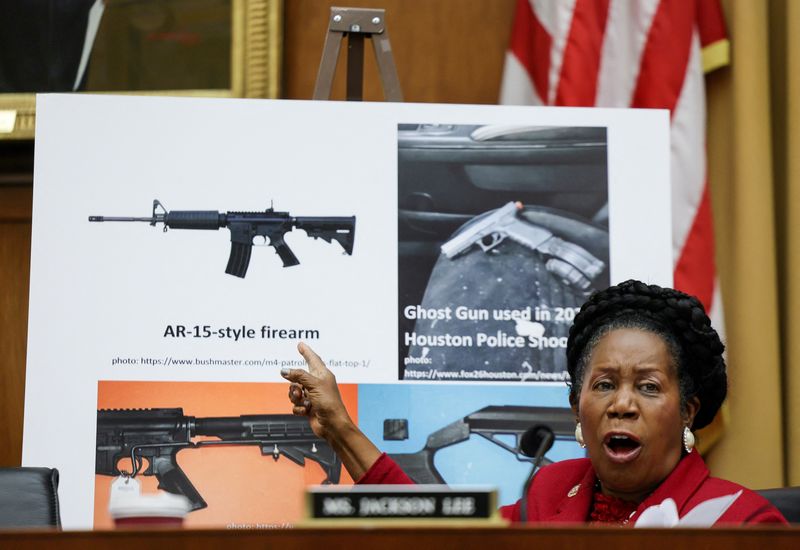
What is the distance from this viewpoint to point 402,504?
1.34 metres

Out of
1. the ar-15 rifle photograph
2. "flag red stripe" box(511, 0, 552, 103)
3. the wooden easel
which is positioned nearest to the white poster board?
the ar-15 rifle photograph

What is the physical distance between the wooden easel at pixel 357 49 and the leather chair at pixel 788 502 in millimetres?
1486

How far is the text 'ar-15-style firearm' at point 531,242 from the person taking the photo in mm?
3039

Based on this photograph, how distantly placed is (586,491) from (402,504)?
112 centimetres

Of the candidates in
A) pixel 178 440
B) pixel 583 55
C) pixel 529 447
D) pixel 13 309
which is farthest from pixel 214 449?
pixel 583 55

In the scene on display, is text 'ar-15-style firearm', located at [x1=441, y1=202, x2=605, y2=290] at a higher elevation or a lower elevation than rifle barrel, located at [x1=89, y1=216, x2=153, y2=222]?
lower

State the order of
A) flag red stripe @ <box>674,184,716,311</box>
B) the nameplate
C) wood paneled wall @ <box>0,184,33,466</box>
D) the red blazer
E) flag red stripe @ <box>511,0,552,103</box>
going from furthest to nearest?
wood paneled wall @ <box>0,184,33,466</box>, flag red stripe @ <box>511,0,552,103</box>, flag red stripe @ <box>674,184,716,311</box>, the red blazer, the nameplate

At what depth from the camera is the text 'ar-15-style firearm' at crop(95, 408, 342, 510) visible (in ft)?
9.43

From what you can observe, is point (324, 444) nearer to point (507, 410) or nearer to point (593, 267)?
point (507, 410)

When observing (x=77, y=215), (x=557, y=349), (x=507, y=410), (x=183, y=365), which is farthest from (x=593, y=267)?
(x=77, y=215)

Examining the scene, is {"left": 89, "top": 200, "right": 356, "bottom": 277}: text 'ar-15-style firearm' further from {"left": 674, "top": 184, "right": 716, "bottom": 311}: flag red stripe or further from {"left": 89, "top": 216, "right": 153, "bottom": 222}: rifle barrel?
{"left": 674, "top": 184, "right": 716, "bottom": 311}: flag red stripe

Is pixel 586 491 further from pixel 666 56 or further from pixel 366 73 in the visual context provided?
pixel 366 73

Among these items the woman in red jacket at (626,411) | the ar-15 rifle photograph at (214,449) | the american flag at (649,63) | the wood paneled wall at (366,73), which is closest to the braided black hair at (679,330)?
the woman in red jacket at (626,411)

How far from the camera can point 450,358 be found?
298 cm
